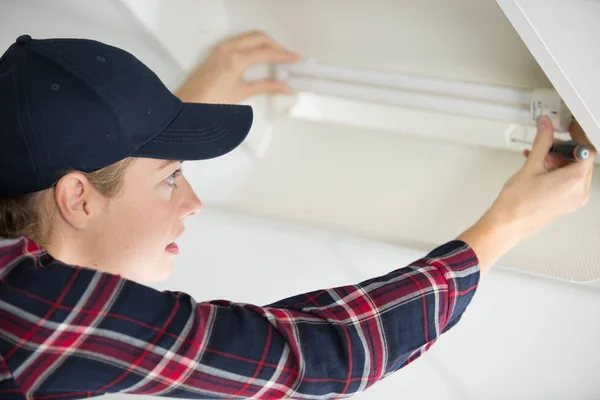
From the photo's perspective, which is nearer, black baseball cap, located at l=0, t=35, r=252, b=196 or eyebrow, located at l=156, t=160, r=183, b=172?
black baseball cap, located at l=0, t=35, r=252, b=196

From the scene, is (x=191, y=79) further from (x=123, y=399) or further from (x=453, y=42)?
(x=123, y=399)

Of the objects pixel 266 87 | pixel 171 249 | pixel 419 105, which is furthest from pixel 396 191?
pixel 171 249

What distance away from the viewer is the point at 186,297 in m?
0.92

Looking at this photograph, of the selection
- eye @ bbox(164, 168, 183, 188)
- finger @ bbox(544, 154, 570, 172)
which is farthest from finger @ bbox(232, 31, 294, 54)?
finger @ bbox(544, 154, 570, 172)

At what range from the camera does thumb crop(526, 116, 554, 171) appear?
1144mm

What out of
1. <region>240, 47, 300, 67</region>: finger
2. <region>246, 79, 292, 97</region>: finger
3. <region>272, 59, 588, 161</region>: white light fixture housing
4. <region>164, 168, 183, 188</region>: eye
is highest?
<region>240, 47, 300, 67</region>: finger

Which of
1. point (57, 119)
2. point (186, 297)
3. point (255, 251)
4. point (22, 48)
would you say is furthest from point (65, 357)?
point (255, 251)

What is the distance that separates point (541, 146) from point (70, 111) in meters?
0.65

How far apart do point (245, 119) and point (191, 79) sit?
35 centimetres

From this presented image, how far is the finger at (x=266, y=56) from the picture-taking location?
139 centimetres

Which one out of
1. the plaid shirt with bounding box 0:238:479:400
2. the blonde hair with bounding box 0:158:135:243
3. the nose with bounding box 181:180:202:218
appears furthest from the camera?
the nose with bounding box 181:180:202:218

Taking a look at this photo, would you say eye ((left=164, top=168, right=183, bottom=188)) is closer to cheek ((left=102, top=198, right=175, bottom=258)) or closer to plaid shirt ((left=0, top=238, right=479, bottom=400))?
cheek ((left=102, top=198, right=175, bottom=258))

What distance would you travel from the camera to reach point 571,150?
3.68 ft

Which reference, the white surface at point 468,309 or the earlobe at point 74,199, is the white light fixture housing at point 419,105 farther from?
the earlobe at point 74,199
